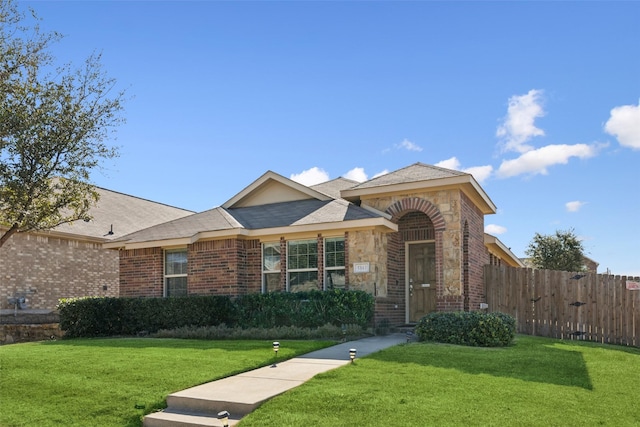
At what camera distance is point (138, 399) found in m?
8.23

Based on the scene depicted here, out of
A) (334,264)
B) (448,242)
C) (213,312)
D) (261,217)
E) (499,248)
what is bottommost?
(213,312)

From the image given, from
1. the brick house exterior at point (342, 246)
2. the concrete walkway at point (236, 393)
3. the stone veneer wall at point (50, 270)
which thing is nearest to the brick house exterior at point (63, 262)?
the stone veneer wall at point (50, 270)

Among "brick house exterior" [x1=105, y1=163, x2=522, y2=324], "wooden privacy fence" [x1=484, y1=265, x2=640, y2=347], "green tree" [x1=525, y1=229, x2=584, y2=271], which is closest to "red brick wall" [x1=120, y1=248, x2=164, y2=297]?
"brick house exterior" [x1=105, y1=163, x2=522, y2=324]

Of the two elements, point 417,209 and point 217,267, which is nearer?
point 417,209

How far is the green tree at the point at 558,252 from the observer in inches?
1299

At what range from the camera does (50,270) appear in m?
23.5

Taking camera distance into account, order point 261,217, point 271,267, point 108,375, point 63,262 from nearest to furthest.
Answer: point 108,375, point 271,267, point 261,217, point 63,262

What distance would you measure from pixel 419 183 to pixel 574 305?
5394 mm

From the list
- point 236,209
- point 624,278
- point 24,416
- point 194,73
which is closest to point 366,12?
point 194,73

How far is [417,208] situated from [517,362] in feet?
22.6

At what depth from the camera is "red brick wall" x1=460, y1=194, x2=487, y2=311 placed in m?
15.9

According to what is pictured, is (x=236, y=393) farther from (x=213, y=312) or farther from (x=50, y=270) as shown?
(x=50, y=270)

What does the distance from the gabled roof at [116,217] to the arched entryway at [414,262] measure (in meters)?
13.6

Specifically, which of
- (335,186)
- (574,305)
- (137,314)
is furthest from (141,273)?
(574,305)
